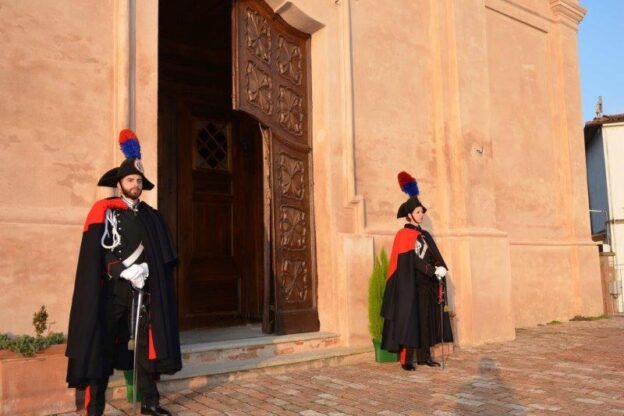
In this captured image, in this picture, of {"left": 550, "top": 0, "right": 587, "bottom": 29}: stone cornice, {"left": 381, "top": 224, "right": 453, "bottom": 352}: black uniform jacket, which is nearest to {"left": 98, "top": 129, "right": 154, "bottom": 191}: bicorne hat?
{"left": 381, "top": 224, "right": 453, "bottom": 352}: black uniform jacket

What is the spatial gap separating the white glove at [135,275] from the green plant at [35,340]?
926mm

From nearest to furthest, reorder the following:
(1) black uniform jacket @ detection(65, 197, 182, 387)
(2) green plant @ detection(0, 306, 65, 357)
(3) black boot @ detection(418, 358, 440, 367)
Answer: (1) black uniform jacket @ detection(65, 197, 182, 387) < (2) green plant @ detection(0, 306, 65, 357) < (3) black boot @ detection(418, 358, 440, 367)

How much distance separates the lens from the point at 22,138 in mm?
5574

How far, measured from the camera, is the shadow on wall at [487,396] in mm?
5003

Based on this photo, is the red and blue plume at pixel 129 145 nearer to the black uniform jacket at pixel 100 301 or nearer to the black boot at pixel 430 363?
the black uniform jacket at pixel 100 301

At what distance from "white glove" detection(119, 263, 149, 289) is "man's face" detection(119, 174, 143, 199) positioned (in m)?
0.63

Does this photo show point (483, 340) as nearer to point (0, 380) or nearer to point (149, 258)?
point (149, 258)

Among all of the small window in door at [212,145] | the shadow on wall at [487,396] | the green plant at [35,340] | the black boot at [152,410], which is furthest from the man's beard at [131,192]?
the small window in door at [212,145]

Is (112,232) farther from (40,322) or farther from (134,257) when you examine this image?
(40,322)

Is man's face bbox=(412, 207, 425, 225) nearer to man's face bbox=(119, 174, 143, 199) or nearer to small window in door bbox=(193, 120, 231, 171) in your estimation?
man's face bbox=(119, 174, 143, 199)

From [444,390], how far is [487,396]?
453mm

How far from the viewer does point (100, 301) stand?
4.59m

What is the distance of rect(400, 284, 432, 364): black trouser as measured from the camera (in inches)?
280

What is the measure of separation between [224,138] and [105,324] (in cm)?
608
